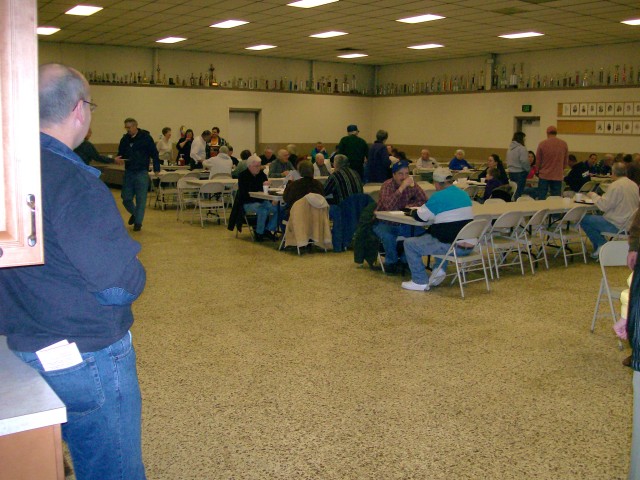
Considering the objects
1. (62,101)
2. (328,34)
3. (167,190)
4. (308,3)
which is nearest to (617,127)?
(328,34)

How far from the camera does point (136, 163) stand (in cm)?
964

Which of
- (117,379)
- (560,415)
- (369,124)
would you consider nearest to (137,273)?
(117,379)

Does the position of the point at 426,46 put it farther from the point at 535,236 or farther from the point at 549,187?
the point at 535,236

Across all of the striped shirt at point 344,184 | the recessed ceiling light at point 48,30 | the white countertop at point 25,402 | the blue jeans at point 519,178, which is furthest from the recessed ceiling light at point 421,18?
the white countertop at point 25,402

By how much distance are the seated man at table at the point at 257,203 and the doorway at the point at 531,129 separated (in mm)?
8722

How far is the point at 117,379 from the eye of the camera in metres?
1.86

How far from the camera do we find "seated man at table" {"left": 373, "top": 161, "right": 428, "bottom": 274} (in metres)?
7.11

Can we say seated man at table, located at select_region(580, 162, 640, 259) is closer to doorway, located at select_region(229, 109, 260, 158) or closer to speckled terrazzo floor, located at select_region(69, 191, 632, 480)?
speckled terrazzo floor, located at select_region(69, 191, 632, 480)

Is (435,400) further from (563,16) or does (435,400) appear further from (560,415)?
(563,16)

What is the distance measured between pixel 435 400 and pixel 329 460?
978mm

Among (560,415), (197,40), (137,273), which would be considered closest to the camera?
(137,273)

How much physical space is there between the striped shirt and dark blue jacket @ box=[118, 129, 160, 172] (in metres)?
2.95

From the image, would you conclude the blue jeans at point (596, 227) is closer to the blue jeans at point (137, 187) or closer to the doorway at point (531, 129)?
the blue jeans at point (137, 187)

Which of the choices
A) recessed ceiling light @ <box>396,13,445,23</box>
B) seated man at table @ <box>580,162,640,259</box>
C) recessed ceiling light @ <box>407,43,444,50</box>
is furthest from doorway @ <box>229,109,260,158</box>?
seated man at table @ <box>580,162,640,259</box>
